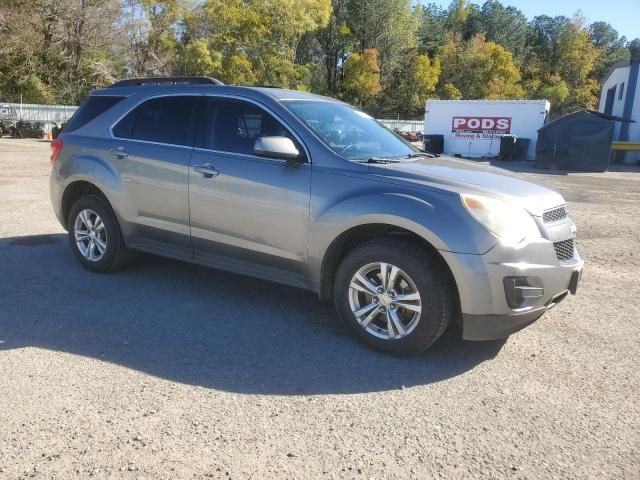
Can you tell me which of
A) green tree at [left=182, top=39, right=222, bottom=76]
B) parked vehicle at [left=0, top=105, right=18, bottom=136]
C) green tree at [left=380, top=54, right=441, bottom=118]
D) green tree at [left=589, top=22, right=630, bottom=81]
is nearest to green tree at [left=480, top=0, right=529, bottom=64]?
green tree at [left=589, top=22, right=630, bottom=81]

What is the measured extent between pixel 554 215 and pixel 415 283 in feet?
3.82

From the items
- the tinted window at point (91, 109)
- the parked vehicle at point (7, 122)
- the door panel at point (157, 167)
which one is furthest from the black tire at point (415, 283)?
the parked vehicle at point (7, 122)

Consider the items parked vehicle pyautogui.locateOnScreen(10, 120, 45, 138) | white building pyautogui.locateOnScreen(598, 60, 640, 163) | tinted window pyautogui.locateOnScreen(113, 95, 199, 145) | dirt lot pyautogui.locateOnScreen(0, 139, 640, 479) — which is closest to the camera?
dirt lot pyautogui.locateOnScreen(0, 139, 640, 479)

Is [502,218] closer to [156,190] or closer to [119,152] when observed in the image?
[156,190]

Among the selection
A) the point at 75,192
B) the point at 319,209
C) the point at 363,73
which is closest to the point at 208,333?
the point at 319,209

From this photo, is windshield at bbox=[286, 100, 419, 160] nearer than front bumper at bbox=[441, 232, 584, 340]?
No

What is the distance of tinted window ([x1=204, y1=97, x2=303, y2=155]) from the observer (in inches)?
179

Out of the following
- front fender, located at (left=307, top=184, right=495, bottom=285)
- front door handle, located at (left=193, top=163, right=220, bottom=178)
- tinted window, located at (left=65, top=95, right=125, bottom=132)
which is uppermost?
tinted window, located at (left=65, top=95, right=125, bottom=132)

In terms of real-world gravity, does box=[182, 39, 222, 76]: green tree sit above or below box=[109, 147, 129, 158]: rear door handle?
above

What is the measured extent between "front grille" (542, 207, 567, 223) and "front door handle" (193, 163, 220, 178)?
8.43 ft

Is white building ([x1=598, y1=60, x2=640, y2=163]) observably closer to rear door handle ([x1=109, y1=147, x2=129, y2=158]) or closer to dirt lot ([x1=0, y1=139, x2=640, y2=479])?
dirt lot ([x1=0, y1=139, x2=640, y2=479])

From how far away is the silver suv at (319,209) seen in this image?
3.67 m

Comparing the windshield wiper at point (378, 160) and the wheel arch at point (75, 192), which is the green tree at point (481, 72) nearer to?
the wheel arch at point (75, 192)

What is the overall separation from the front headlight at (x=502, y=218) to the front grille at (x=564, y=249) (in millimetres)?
256
